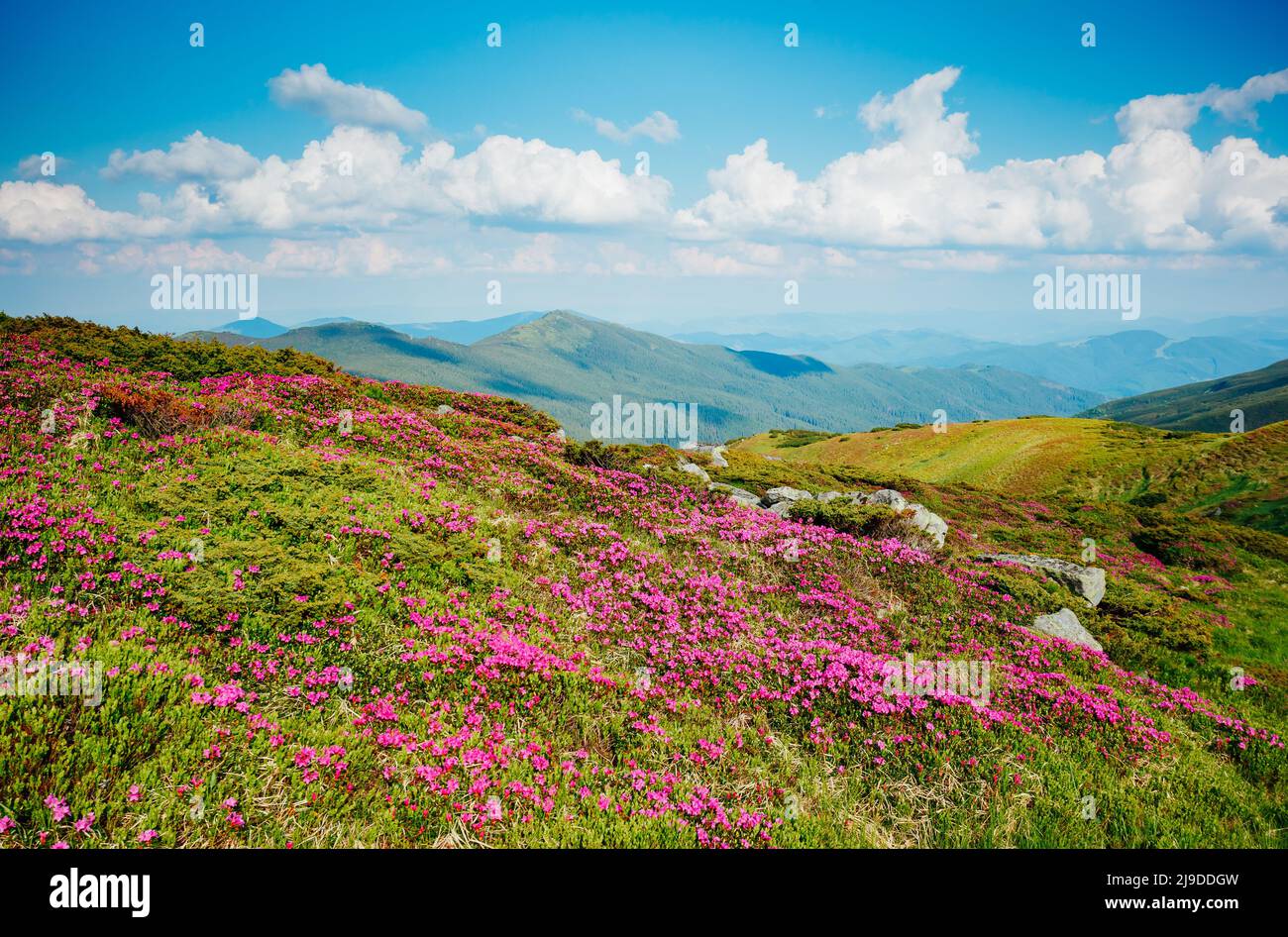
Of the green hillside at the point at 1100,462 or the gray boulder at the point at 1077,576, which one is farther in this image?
the green hillside at the point at 1100,462

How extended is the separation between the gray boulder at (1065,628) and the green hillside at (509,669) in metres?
0.67

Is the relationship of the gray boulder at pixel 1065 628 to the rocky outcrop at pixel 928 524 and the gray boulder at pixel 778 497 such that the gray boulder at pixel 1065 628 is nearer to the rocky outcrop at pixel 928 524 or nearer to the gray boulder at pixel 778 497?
the rocky outcrop at pixel 928 524

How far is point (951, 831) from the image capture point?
7.45 m

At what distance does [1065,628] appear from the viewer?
1508 cm

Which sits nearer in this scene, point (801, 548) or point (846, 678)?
point (846, 678)

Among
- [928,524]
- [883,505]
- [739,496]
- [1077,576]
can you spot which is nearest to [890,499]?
[883,505]

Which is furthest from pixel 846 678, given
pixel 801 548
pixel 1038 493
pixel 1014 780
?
pixel 1038 493

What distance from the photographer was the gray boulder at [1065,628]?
48.8 ft

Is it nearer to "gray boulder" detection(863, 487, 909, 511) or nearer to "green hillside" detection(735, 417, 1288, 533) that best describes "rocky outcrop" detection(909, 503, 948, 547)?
"gray boulder" detection(863, 487, 909, 511)

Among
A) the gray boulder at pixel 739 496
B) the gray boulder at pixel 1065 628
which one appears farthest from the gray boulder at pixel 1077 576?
the gray boulder at pixel 739 496

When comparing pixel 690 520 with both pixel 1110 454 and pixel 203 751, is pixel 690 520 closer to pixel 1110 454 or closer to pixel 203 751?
pixel 203 751

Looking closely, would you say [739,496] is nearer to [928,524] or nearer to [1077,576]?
[928,524]

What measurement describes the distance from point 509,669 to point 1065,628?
14431mm
